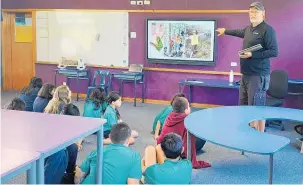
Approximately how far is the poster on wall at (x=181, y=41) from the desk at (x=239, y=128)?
3.06 m

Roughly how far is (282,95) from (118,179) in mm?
3816

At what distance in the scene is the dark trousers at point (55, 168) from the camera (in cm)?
277

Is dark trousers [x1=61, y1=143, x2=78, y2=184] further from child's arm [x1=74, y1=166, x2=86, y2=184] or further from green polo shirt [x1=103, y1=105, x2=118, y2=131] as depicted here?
green polo shirt [x1=103, y1=105, x2=118, y2=131]

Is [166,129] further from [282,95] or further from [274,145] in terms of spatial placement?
[282,95]

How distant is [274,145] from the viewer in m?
2.72

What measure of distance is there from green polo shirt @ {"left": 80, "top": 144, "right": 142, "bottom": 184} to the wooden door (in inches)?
252

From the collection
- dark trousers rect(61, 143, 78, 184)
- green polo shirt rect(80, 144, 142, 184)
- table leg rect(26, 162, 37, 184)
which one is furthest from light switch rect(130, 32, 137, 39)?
table leg rect(26, 162, 37, 184)

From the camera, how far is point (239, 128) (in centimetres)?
314

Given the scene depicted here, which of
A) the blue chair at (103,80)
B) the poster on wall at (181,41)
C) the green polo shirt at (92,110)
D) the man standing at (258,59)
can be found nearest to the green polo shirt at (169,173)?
the man standing at (258,59)

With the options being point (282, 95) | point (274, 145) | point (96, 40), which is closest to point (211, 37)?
point (282, 95)

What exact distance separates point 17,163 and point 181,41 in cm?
549

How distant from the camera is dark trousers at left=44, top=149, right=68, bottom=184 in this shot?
2766 mm

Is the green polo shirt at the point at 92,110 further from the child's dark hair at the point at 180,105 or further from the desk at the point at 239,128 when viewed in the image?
the desk at the point at 239,128

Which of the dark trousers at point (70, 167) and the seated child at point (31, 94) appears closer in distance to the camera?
the dark trousers at point (70, 167)
